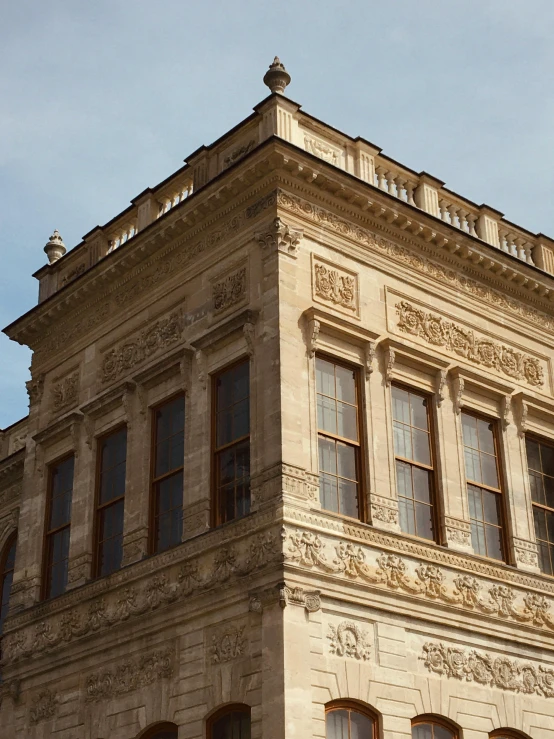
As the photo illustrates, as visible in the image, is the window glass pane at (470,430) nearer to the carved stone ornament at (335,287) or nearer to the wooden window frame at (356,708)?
the carved stone ornament at (335,287)

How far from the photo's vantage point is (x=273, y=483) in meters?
15.8

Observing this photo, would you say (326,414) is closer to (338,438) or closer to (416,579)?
(338,438)

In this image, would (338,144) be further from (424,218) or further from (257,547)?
(257,547)

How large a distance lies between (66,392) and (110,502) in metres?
2.83

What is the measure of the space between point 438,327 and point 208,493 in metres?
4.97

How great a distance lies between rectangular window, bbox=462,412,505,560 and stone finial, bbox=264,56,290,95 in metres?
6.17

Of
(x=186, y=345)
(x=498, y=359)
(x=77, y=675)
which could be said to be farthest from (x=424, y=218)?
(x=77, y=675)

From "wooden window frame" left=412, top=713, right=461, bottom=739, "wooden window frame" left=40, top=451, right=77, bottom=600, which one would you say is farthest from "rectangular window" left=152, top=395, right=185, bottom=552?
"wooden window frame" left=412, top=713, right=461, bottom=739

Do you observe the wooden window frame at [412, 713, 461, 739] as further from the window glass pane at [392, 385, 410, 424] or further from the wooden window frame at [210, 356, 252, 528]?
the window glass pane at [392, 385, 410, 424]

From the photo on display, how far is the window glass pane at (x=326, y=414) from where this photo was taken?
1689 centimetres

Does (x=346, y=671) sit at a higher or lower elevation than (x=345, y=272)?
lower

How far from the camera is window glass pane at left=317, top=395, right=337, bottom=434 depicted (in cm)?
1689

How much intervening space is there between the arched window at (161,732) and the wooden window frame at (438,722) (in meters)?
3.39

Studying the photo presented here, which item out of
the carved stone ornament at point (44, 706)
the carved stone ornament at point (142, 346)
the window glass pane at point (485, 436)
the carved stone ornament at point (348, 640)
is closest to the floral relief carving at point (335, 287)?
the carved stone ornament at point (142, 346)
